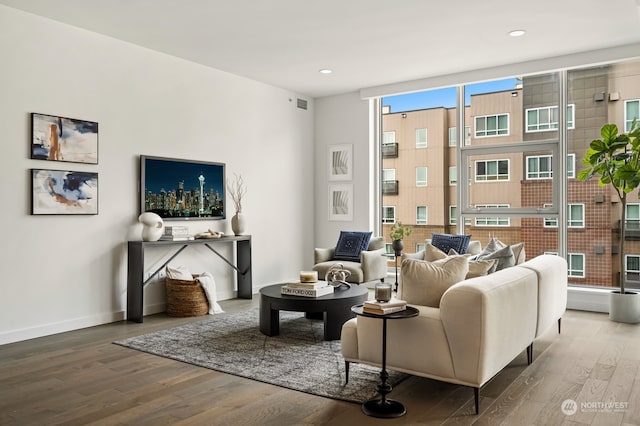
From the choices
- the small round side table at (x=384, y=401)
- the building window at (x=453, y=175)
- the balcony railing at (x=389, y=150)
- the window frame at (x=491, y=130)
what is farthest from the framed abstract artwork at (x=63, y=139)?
the window frame at (x=491, y=130)

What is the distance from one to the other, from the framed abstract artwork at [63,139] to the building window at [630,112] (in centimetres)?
567

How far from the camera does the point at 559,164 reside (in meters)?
6.10

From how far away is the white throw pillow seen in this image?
3.18 metres

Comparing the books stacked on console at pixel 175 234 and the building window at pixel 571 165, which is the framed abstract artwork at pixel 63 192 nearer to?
the books stacked on console at pixel 175 234

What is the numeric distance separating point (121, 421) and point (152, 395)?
392mm

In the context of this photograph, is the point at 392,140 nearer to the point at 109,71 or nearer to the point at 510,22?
the point at 510,22

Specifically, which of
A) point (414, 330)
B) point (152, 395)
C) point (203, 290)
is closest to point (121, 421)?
point (152, 395)

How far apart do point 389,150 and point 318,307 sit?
391 centimetres

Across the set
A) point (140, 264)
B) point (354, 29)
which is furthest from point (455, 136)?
point (140, 264)

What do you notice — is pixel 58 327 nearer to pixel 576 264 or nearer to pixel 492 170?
pixel 492 170

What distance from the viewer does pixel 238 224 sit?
6.34 m

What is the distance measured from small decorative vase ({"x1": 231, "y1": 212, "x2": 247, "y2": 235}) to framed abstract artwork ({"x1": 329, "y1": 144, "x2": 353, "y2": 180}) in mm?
1969

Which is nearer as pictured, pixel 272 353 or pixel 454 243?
pixel 272 353

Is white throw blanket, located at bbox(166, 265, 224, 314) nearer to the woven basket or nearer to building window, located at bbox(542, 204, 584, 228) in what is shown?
the woven basket
